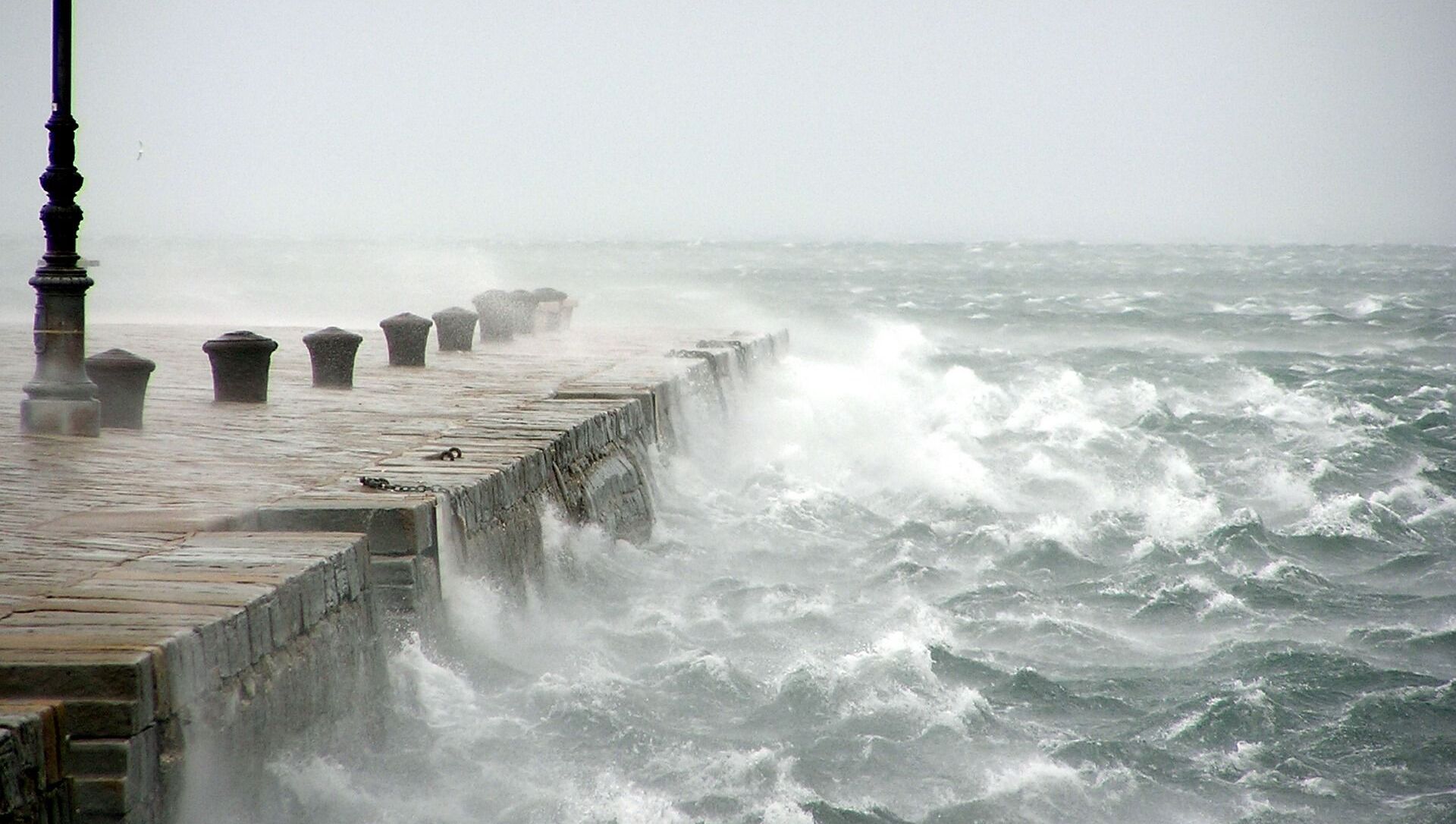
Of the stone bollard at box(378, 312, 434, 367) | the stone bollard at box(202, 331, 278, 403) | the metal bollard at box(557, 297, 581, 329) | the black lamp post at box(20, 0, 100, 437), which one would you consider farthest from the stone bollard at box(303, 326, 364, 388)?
the metal bollard at box(557, 297, 581, 329)

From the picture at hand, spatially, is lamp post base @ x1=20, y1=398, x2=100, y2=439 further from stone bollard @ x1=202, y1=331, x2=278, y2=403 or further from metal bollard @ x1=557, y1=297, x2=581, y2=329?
metal bollard @ x1=557, y1=297, x2=581, y2=329

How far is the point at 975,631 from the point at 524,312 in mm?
9133

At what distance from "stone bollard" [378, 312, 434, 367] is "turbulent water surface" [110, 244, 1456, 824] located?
236 centimetres

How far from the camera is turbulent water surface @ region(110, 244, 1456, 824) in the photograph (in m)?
5.80

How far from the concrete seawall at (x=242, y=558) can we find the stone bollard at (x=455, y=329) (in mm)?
3688

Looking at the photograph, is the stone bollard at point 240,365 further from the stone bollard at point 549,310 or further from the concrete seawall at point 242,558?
the stone bollard at point 549,310

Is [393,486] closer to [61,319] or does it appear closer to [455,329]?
[61,319]

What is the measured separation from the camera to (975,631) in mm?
8406

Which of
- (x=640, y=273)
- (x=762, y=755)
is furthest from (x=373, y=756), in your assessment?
(x=640, y=273)

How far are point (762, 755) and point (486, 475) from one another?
5.79ft

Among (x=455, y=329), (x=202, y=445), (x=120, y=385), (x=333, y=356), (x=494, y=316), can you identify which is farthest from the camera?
(x=494, y=316)

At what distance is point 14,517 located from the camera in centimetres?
548

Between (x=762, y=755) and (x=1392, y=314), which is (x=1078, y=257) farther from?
(x=762, y=755)

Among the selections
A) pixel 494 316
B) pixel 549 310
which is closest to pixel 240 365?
pixel 494 316
